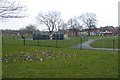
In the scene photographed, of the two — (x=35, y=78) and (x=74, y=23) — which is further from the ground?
(x=74, y=23)

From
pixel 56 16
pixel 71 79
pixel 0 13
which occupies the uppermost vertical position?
pixel 56 16

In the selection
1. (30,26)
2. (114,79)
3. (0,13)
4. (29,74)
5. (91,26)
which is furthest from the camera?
(30,26)

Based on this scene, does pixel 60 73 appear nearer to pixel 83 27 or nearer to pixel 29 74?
pixel 29 74

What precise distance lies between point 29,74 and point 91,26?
87.7 m

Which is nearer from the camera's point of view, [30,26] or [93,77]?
[93,77]

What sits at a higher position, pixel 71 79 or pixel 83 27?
pixel 83 27

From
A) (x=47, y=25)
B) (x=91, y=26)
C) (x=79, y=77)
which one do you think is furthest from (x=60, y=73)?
(x=91, y=26)

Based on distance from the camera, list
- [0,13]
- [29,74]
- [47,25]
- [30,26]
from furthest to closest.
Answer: [30,26] → [47,25] → [0,13] → [29,74]

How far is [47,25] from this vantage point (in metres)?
87.6

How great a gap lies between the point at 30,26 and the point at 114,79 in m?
98.3

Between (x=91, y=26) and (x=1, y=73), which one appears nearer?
(x=1, y=73)

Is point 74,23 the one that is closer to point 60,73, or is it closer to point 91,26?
point 91,26

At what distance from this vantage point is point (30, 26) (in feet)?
340

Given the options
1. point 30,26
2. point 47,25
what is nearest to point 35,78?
point 47,25
